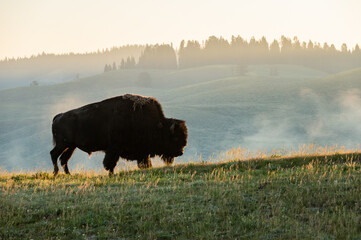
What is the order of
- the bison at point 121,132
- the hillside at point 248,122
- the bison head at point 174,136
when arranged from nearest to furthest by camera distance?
the bison at point 121,132 → the bison head at point 174,136 → the hillside at point 248,122

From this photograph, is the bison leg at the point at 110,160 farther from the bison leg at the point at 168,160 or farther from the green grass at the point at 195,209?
the green grass at the point at 195,209

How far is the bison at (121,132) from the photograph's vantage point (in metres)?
12.6

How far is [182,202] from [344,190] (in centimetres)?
331

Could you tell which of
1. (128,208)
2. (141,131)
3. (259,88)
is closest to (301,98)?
(259,88)

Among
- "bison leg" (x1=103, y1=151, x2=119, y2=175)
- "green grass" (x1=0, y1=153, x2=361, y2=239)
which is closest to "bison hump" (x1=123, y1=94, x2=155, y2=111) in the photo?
"bison leg" (x1=103, y1=151, x2=119, y2=175)

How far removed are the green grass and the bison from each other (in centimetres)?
290

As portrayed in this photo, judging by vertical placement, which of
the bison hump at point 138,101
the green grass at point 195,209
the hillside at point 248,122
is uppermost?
the bison hump at point 138,101

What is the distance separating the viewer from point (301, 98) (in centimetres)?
8700

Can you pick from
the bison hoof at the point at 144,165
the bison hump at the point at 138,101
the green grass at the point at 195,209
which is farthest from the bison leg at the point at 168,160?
the green grass at the point at 195,209

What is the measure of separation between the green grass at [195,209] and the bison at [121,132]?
2900 mm

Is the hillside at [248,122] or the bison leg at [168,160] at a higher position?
the bison leg at [168,160]

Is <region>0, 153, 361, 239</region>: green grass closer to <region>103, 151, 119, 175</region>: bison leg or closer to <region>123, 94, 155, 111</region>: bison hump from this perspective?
<region>103, 151, 119, 175</region>: bison leg

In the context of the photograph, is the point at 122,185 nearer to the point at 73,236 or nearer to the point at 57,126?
the point at 73,236

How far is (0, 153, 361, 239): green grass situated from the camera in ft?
20.1
